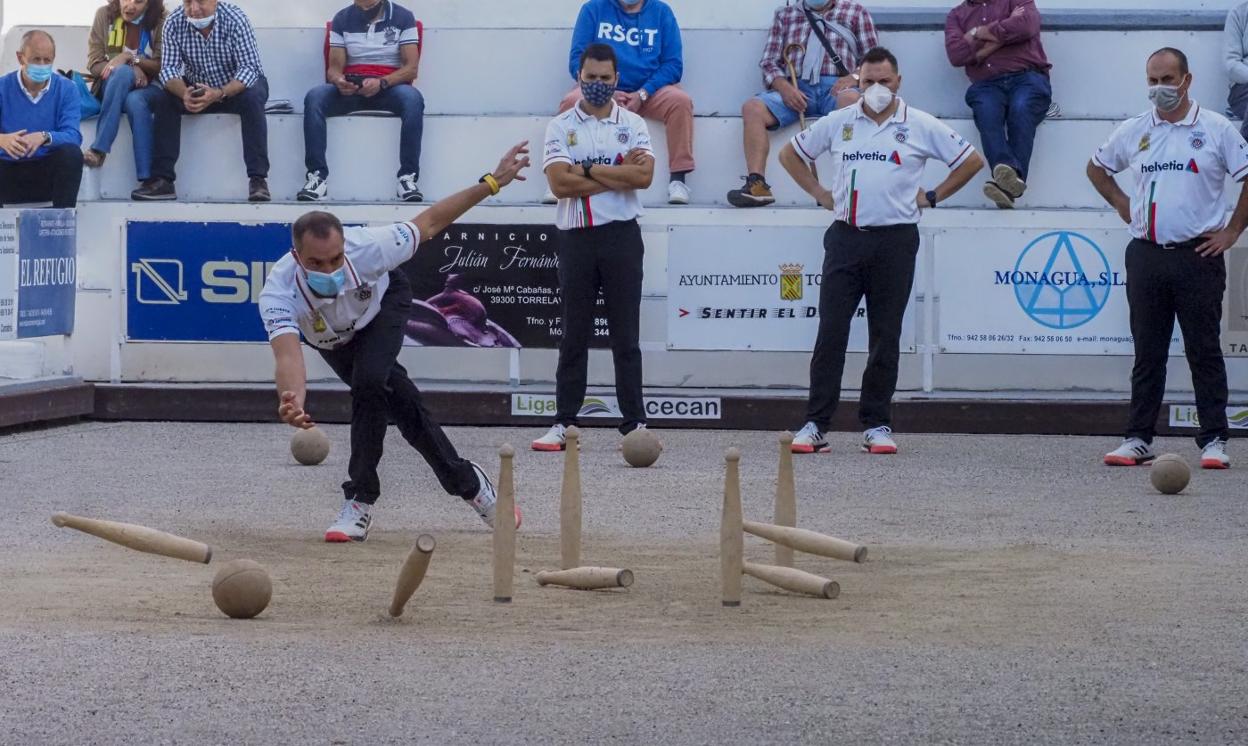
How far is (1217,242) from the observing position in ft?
34.2

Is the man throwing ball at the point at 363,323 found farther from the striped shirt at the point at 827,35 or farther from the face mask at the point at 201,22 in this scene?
the face mask at the point at 201,22

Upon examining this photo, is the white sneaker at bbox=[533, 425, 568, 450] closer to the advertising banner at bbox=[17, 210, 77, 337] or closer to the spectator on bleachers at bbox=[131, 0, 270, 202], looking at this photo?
the spectator on bleachers at bbox=[131, 0, 270, 202]

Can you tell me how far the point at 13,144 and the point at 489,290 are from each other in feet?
12.3

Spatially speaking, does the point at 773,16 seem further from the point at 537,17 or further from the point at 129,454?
the point at 129,454

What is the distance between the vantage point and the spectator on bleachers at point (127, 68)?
14289 millimetres

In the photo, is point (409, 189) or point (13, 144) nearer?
point (13, 144)

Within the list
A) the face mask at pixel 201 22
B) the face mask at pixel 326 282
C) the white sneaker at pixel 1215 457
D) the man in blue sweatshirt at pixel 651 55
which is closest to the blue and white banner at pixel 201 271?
the face mask at pixel 201 22

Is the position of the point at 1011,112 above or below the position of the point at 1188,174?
above

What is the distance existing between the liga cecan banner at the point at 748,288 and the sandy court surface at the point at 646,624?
298 centimetres

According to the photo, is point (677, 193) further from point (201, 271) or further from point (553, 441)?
point (201, 271)

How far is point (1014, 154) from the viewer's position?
45.7 ft

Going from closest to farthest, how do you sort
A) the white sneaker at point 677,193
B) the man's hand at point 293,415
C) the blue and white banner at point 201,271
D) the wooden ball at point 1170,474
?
1. the man's hand at point 293,415
2. the wooden ball at point 1170,474
3. the blue and white banner at point 201,271
4. the white sneaker at point 677,193


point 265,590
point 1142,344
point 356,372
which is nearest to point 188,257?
point 356,372

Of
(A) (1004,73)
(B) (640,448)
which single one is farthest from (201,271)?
(A) (1004,73)
